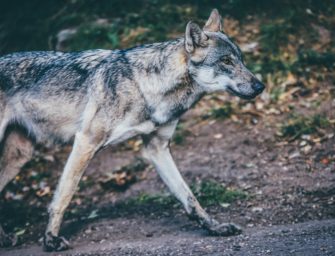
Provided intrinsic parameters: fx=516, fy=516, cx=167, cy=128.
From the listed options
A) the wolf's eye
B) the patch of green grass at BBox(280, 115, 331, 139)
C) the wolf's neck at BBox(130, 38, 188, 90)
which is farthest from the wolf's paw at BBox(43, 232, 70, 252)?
the patch of green grass at BBox(280, 115, 331, 139)

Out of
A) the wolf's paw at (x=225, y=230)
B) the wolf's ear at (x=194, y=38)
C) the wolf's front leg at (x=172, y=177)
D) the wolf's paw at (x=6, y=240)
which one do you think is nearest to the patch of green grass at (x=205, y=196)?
the wolf's front leg at (x=172, y=177)

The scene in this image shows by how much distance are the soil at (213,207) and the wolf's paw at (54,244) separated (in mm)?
142

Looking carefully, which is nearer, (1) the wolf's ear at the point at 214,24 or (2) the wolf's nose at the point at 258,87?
(2) the wolf's nose at the point at 258,87

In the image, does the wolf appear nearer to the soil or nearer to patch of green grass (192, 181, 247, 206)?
the soil

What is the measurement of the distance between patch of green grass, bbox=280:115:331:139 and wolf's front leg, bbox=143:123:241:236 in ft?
8.49

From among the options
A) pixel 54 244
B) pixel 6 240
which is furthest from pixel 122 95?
pixel 6 240

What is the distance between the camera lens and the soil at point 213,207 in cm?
473

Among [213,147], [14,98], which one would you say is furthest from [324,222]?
[14,98]

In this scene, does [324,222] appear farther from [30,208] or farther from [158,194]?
[30,208]

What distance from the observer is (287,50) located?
9406 mm

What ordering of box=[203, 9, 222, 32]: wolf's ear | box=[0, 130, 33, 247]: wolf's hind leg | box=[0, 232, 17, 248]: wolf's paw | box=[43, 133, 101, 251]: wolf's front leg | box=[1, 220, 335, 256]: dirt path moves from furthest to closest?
box=[0, 130, 33, 247]: wolf's hind leg < box=[0, 232, 17, 248]: wolf's paw < box=[203, 9, 222, 32]: wolf's ear < box=[43, 133, 101, 251]: wolf's front leg < box=[1, 220, 335, 256]: dirt path

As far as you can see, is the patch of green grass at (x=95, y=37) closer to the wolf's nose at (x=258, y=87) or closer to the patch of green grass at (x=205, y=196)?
the patch of green grass at (x=205, y=196)

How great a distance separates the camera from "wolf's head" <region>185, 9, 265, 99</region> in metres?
5.20

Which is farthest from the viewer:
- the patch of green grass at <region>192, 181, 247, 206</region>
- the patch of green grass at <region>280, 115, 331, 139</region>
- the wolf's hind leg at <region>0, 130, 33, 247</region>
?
the patch of green grass at <region>280, 115, 331, 139</region>
